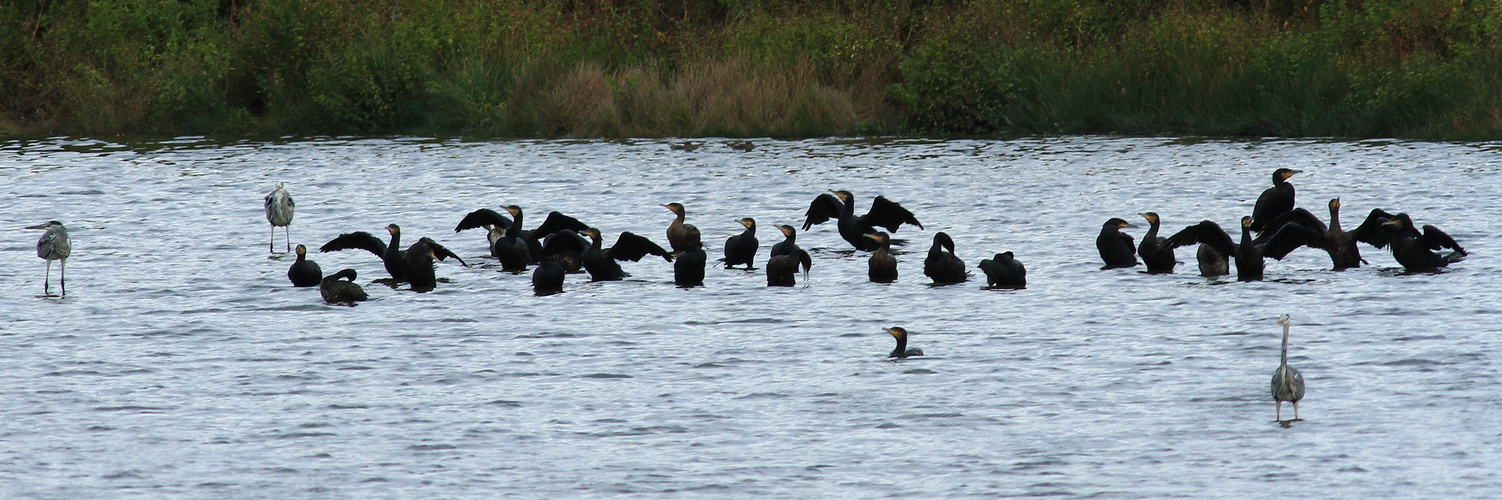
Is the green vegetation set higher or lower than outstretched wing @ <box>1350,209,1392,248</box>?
higher

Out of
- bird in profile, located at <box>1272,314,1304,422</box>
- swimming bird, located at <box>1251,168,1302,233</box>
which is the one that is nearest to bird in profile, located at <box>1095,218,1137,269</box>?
swimming bird, located at <box>1251,168,1302,233</box>

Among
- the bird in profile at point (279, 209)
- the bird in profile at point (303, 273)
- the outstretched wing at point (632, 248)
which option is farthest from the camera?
the bird in profile at point (279, 209)

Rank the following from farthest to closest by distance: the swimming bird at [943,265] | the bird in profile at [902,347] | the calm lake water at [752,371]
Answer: the swimming bird at [943,265], the bird in profile at [902,347], the calm lake water at [752,371]

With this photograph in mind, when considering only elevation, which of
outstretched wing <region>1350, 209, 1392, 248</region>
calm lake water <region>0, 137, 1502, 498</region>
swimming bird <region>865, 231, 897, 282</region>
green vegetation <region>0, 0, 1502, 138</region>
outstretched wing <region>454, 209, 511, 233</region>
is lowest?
calm lake water <region>0, 137, 1502, 498</region>

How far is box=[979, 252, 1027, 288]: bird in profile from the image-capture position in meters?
14.2

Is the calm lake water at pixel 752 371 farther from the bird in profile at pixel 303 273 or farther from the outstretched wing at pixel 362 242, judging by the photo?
the outstretched wing at pixel 362 242

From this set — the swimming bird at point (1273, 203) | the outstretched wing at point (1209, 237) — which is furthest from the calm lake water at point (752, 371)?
the swimming bird at point (1273, 203)

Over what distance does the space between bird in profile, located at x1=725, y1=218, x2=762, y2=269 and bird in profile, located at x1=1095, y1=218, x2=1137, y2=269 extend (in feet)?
10.1

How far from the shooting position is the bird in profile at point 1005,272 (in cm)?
1423

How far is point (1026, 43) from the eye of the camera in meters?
30.9

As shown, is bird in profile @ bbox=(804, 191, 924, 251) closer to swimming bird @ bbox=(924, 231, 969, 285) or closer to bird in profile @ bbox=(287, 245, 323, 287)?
swimming bird @ bbox=(924, 231, 969, 285)

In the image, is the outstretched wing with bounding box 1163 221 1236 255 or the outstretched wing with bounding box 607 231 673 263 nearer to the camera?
the outstretched wing with bounding box 1163 221 1236 255

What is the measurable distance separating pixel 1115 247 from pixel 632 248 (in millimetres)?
4265

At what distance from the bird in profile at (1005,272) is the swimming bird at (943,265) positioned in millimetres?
249
